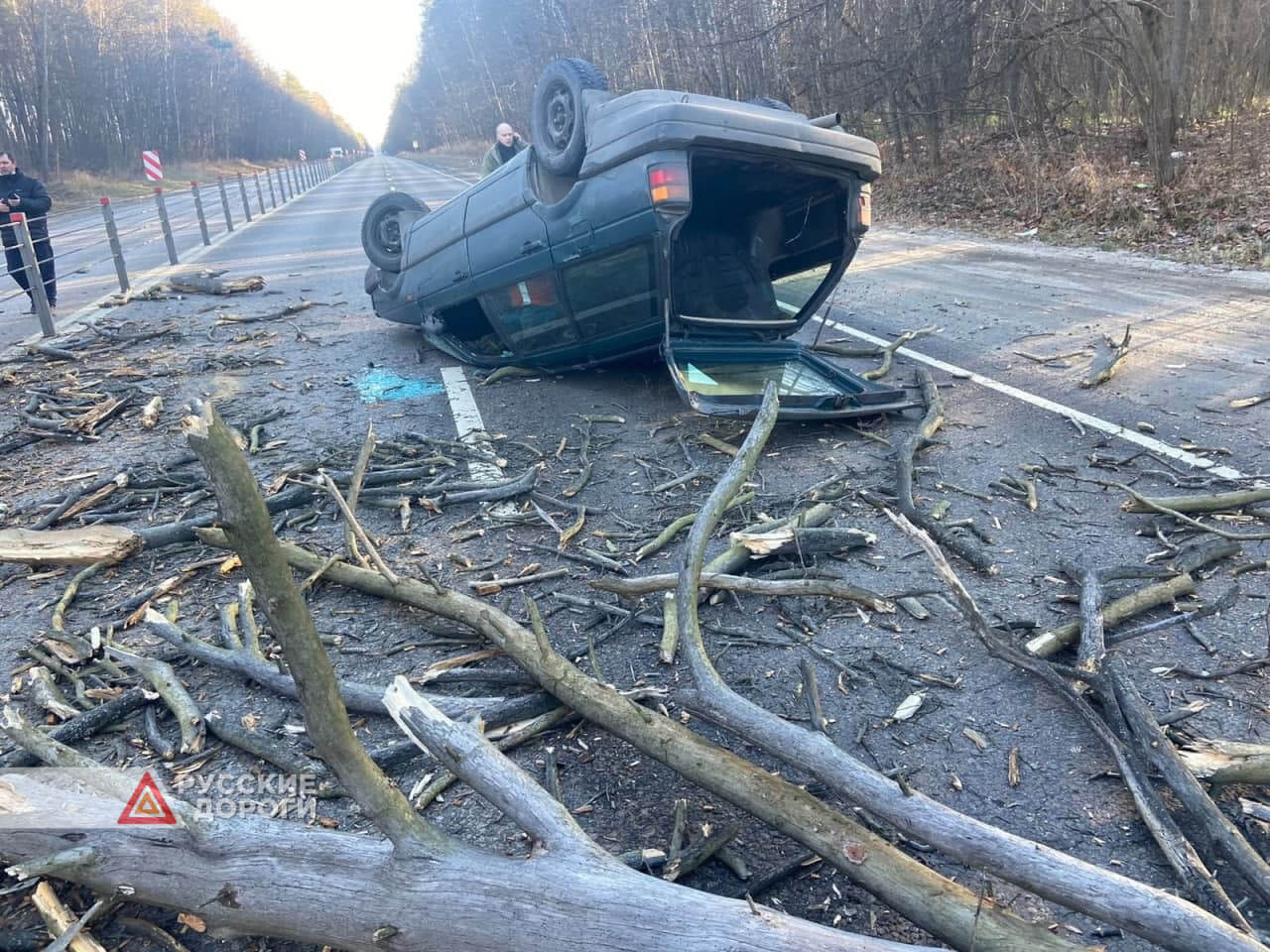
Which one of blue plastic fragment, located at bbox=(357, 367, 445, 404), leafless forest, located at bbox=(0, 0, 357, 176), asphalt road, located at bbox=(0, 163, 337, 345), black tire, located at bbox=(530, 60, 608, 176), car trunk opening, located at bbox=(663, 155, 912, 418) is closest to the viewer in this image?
car trunk opening, located at bbox=(663, 155, 912, 418)

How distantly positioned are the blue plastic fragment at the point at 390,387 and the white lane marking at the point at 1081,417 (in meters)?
3.13

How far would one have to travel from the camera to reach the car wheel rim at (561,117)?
6.17m

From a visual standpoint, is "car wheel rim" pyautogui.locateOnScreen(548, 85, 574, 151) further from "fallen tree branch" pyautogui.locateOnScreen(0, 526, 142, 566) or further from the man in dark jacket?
the man in dark jacket

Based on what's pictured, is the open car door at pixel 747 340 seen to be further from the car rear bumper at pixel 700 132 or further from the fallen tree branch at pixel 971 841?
the fallen tree branch at pixel 971 841

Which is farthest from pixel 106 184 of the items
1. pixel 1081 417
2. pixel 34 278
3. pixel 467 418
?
pixel 1081 417

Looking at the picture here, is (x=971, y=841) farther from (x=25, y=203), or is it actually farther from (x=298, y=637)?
(x=25, y=203)

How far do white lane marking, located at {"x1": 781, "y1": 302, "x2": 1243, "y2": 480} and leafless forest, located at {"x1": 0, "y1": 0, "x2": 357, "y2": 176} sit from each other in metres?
50.6

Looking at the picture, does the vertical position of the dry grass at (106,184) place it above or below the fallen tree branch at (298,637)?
above

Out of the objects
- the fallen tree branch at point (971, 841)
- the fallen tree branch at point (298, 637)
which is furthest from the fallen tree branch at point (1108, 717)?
the fallen tree branch at point (298, 637)

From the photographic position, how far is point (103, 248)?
2014cm

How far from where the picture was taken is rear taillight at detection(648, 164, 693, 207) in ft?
17.9

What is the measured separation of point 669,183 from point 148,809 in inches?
173

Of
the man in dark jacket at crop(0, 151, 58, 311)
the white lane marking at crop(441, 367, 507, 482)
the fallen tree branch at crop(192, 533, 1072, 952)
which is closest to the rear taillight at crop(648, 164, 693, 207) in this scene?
the white lane marking at crop(441, 367, 507, 482)

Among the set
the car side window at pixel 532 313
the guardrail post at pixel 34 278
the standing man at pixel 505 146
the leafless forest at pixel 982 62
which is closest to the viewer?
the car side window at pixel 532 313
